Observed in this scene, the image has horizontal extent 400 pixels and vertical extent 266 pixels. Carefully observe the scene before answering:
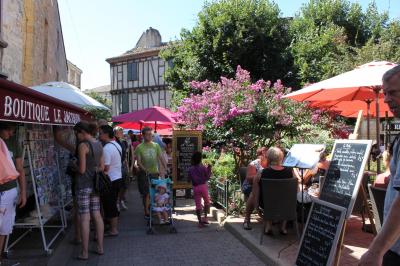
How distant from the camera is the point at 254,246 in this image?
5902mm

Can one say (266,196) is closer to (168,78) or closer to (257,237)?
(257,237)

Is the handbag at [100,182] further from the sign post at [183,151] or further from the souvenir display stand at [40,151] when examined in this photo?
the sign post at [183,151]

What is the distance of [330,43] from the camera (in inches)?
829

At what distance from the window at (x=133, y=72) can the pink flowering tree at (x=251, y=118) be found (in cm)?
2998

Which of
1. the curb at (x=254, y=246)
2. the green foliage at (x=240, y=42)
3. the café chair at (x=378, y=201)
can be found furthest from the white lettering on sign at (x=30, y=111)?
the green foliage at (x=240, y=42)

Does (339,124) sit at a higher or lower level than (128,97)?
lower

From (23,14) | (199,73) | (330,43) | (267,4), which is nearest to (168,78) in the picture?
(199,73)

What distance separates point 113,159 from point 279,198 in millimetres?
2772

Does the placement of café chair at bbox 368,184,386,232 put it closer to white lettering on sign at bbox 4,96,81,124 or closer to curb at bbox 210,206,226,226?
white lettering on sign at bbox 4,96,81,124

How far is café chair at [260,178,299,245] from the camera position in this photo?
5.73 meters

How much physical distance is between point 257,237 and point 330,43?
1690 cm

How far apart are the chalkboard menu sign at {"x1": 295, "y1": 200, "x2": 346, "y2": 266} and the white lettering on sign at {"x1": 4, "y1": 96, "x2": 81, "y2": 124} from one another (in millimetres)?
3302

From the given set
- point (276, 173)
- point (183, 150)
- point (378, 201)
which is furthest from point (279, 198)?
point (183, 150)

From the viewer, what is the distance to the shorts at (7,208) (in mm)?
4547
